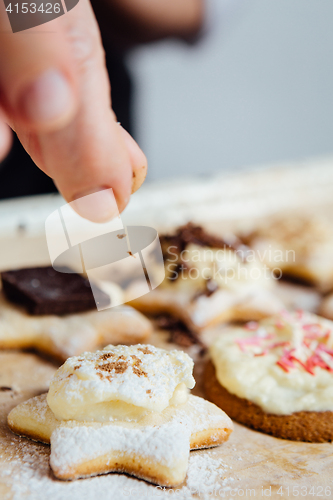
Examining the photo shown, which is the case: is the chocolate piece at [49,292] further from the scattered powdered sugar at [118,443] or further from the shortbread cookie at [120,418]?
the scattered powdered sugar at [118,443]

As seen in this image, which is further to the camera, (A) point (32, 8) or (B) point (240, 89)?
(B) point (240, 89)

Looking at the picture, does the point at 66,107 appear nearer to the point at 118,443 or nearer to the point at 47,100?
the point at 47,100

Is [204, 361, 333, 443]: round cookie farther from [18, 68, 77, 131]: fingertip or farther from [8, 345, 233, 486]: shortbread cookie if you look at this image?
[18, 68, 77, 131]: fingertip

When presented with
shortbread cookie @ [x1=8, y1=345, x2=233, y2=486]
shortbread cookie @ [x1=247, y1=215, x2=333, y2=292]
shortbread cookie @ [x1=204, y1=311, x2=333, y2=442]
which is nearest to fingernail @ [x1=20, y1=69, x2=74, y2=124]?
shortbread cookie @ [x1=8, y1=345, x2=233, y2=486]

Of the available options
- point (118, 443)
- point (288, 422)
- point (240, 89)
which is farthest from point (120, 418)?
point (240, 89)

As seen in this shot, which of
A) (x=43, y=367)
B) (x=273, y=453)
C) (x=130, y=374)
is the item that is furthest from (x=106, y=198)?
(x=43, y=367)

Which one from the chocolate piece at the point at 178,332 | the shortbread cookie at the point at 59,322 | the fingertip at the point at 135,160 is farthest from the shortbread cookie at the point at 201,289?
the fingertip at the point at 135,160
